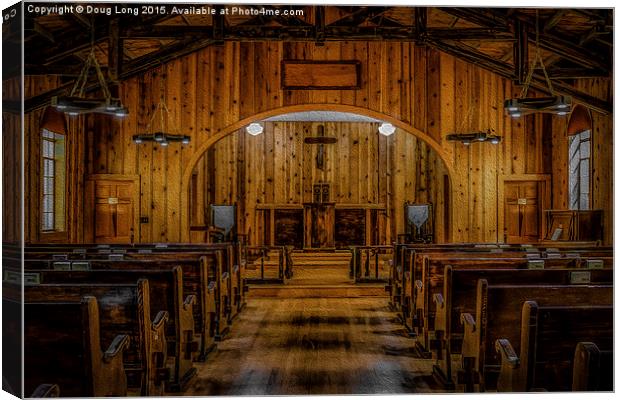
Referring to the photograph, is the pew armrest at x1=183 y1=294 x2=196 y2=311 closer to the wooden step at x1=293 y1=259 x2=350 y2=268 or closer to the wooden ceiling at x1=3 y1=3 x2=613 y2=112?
the wooden ceiling at x1=3 y1=3 x2=613 y2=112

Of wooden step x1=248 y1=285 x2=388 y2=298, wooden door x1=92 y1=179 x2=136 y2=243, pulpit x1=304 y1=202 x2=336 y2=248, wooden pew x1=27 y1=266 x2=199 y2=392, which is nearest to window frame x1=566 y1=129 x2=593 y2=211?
wooden step x1=248 y1=285 x2=388 y2=298

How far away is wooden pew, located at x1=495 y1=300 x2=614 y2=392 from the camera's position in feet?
9.14

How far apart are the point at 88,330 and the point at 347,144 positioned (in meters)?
12.3

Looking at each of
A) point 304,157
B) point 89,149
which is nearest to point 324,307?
point 89,149

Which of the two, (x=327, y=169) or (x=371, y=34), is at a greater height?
(x=371, y=34)

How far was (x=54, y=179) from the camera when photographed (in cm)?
980

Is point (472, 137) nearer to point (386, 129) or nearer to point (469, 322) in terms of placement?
point (386, 129)

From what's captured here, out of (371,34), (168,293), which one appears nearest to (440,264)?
(168,293)

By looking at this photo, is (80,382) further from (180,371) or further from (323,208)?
(323,208)

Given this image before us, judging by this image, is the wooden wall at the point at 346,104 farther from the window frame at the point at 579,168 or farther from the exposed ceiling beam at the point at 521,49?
the exposed ceiling beam at the point at 521,49

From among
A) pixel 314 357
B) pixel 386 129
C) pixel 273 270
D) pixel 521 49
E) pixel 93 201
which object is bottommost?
pixel 314 357

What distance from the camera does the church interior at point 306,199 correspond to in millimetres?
3266

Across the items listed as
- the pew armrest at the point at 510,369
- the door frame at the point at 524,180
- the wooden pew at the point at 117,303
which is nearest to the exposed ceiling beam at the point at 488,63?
the door frame at the point at 524,180

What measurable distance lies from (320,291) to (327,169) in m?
6.42
